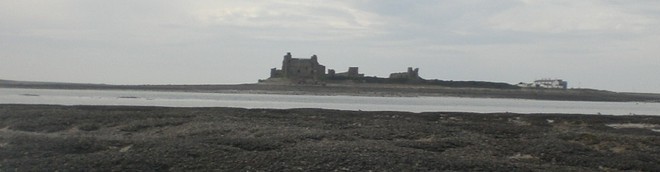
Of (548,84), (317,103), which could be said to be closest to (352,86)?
(317,103)

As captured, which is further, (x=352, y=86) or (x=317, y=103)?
(x=352, y=86)

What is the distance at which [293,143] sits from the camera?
1753 cm

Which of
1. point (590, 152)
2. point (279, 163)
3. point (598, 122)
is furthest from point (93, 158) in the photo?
point (598, 122)

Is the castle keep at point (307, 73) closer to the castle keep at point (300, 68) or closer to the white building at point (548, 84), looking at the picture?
the castle keep at point (300, 68)

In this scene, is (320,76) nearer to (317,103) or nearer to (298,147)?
(317,103)

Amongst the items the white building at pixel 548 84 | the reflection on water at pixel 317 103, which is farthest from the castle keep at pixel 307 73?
the white building at pixel 548 84

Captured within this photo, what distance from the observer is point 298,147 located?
1652 centimetres

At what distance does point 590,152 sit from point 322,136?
6.09 metres

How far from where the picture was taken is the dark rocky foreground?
14141mm

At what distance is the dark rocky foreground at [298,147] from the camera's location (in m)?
14.1

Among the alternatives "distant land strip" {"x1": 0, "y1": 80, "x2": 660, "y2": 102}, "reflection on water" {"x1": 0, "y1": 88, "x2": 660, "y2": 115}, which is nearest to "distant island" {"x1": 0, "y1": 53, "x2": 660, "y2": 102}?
"distant land strip" {"x1": 0, "y1": 80, "x2": 660, "y2": 102}

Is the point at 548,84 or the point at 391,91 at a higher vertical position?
the point at 548,84

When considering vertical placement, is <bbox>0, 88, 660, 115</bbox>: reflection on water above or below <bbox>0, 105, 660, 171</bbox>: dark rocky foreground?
above

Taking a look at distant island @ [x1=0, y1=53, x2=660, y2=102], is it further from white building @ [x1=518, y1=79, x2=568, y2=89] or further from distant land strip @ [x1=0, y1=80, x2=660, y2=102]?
white building @ [x1=518, y1=79, x2=568, y2=89]
